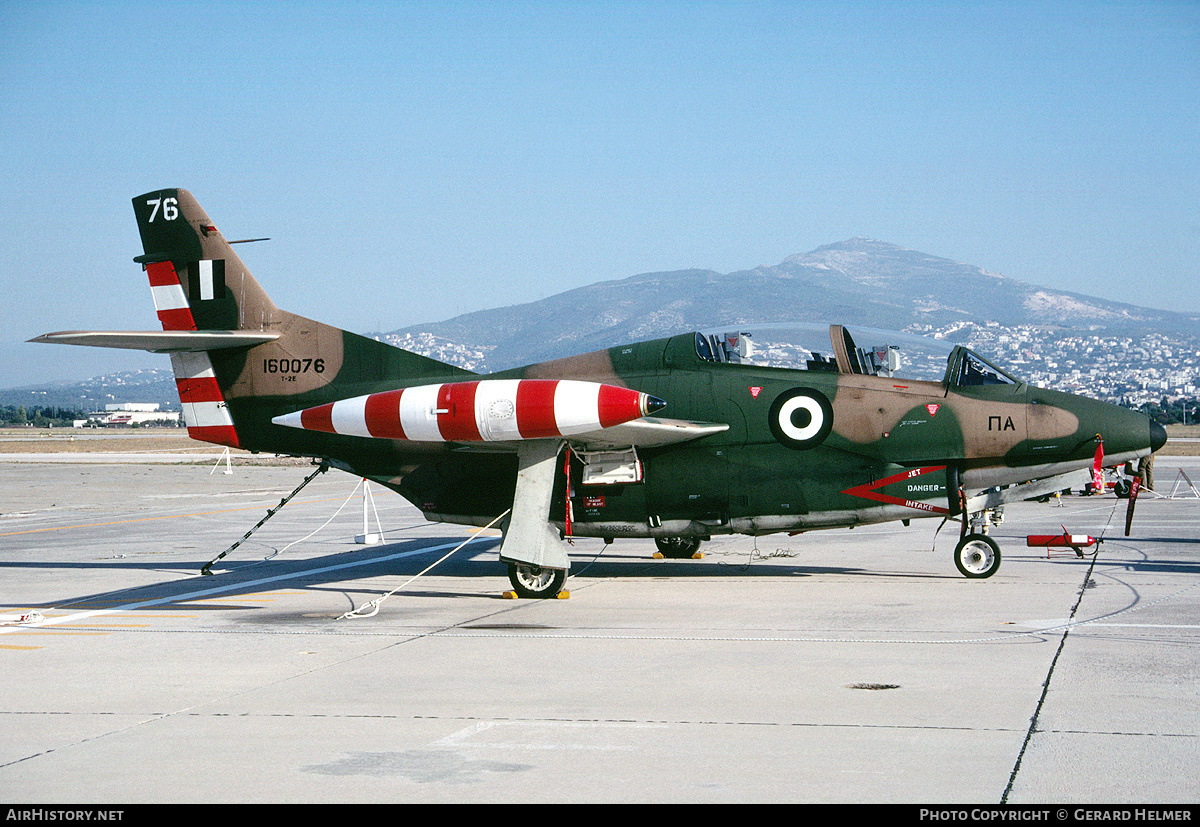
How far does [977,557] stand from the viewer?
14.7 m

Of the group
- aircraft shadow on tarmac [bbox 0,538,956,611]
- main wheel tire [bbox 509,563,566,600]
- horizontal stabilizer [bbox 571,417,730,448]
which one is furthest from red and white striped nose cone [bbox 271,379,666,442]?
aircraft shadow on tarmac [bbox 0,538,956,611]

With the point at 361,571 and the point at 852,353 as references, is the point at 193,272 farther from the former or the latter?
the point at 852,353

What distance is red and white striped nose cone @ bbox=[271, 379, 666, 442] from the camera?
12.6 metres

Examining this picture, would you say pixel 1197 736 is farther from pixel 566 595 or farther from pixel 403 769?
pixel 566 595

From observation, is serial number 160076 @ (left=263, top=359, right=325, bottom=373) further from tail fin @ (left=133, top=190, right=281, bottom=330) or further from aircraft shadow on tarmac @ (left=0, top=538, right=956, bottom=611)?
aircraft shadow on tarmac @ (left=0, top=538, right=956, bottom=611)

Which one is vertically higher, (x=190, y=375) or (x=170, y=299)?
(x=170, y=299)

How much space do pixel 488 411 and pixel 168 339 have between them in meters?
5.21

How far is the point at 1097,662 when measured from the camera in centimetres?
900

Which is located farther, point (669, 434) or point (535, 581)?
point (669, 434)

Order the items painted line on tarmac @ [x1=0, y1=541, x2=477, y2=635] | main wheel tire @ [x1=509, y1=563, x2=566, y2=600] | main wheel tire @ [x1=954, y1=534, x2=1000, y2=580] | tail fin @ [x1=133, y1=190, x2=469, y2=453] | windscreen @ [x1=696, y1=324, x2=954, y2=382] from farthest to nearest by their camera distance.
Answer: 1. tail fin @ [x1=133, y1=190, x2=469, y2=453]
2. windscreen @ [x1=696, y1=324, x2=954, y2=382]
3. main wheel tire @ [x1=954, y1=534, x2=1000, y2=580]
4. main wheel tire @ [x1=509, y1=563, x2=566, y2=600]
5. painted line on tarmac @ [x1=0, y1=541, x2=477, y2=635]

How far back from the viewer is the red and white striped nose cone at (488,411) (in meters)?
12.6

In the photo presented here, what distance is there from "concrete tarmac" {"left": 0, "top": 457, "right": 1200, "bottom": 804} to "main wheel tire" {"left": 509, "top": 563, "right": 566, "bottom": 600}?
14.4 inches

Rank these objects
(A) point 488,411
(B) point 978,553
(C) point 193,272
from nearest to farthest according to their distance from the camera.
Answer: (A) point 488,411
(B) point 978,553
(C) point 193,272

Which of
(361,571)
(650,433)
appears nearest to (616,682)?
(650,433)
